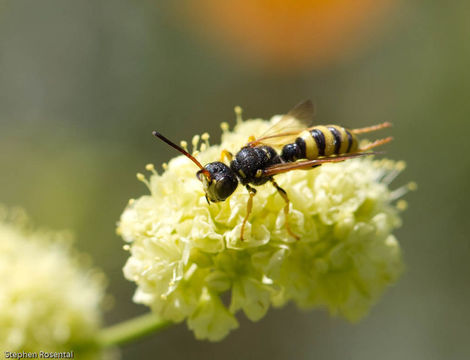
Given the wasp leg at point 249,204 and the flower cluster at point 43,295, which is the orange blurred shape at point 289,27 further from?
the wasp leg at point 249,204

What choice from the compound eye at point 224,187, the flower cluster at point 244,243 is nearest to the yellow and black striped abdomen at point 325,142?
the flower cluster at point 244,243

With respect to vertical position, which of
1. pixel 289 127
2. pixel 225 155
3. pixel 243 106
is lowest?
pixel 225 155

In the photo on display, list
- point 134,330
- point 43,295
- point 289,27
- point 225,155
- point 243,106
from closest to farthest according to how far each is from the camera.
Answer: point 225,155 → point 134,330 → point 43,295 → point 243,106 → point 289,27

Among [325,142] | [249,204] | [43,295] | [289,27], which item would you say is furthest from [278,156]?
[289,27]

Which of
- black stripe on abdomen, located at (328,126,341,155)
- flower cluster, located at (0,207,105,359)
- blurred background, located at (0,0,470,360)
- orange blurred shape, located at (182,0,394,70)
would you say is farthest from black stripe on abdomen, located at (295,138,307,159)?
orange blurred shape, located at (182,0,394,70)

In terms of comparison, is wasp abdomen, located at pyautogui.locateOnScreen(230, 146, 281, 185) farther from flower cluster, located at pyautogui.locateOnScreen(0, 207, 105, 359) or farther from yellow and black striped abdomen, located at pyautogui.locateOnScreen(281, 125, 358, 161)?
flower cluster, located at pyautogui.locateOnScreen(0, 207, 105, 359)

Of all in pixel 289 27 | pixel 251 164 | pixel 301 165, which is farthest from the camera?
pixel 289 27

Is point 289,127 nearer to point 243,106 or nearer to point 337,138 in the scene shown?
point 337,138
